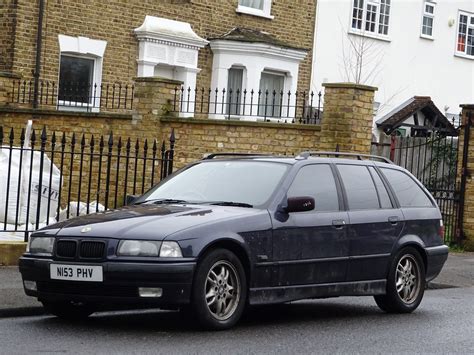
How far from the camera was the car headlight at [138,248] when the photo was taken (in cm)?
953

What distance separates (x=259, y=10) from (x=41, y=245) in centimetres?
2103

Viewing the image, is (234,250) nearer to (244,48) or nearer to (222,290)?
(222,290)

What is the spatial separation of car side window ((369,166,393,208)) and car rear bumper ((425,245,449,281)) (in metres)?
0.68

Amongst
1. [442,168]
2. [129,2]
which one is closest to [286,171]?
[442,168]

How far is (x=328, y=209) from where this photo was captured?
36.7 feet

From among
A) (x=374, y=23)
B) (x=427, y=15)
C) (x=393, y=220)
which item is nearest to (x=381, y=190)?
(x=393, y=220)

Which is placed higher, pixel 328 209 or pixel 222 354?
pixel 328 209

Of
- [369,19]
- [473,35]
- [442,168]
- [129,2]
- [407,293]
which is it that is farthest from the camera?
[473,35]

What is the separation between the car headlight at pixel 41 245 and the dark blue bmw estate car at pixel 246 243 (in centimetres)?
1

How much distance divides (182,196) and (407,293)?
2617 millimetres

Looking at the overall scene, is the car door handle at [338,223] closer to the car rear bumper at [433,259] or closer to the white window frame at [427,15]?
the car rear bumper at [433,259]

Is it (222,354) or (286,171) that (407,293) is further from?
(222,354)

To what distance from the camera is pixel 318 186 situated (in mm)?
11227

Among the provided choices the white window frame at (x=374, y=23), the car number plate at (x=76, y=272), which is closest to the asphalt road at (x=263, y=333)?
the car number plate at (x=76, y=272)
